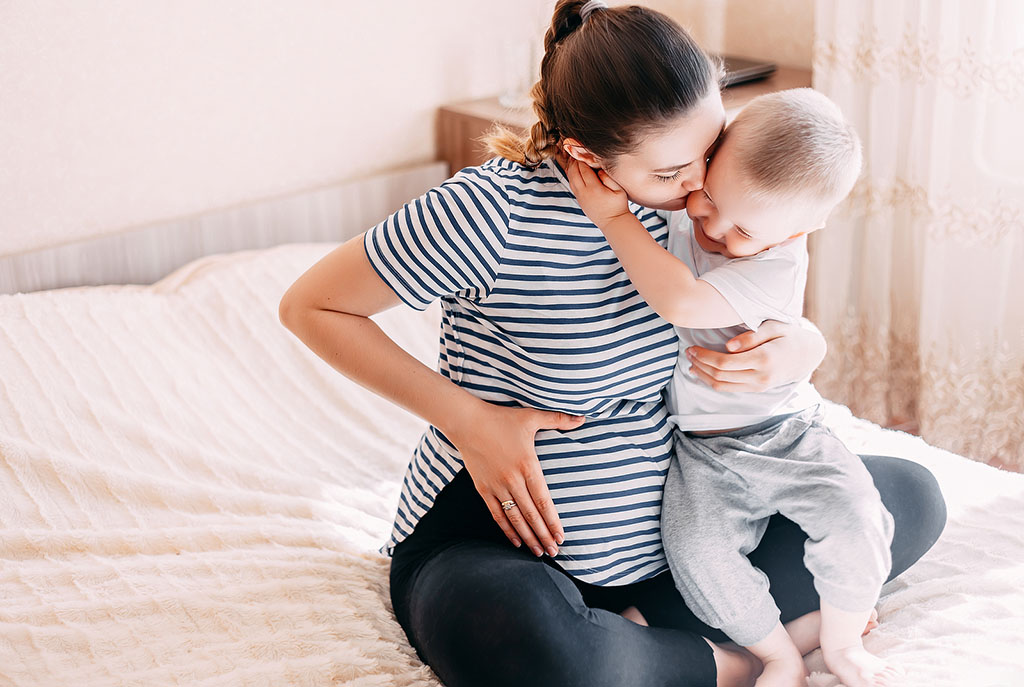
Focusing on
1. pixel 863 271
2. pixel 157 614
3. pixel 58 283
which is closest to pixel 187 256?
pixel 58 283

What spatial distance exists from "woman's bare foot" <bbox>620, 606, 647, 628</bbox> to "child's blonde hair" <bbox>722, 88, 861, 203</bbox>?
53 cm

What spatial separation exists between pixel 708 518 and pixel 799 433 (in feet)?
0.55

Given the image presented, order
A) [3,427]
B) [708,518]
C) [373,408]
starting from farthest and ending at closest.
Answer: [373,408] → [3,427] → [708,518]

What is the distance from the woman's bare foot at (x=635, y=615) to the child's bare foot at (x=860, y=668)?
223mm

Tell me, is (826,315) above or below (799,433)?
below

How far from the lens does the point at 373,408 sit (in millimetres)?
1811

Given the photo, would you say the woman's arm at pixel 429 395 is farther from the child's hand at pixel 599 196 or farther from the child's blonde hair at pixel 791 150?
the child's blonde hair at pixel 791 150

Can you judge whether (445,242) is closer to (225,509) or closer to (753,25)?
(225,509)

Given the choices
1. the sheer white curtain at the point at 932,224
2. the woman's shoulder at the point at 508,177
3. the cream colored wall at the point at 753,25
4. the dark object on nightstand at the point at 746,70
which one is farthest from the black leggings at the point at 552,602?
the cream colored wall at the point at 753,25

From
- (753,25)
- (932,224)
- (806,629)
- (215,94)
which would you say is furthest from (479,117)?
(806,629)

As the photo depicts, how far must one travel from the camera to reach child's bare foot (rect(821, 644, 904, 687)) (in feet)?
3.63

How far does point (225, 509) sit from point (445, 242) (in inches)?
24.7

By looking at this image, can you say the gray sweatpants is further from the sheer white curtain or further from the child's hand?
the sheer white curtain

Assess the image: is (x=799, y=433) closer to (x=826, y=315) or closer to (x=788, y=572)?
(x=788, y=572)
